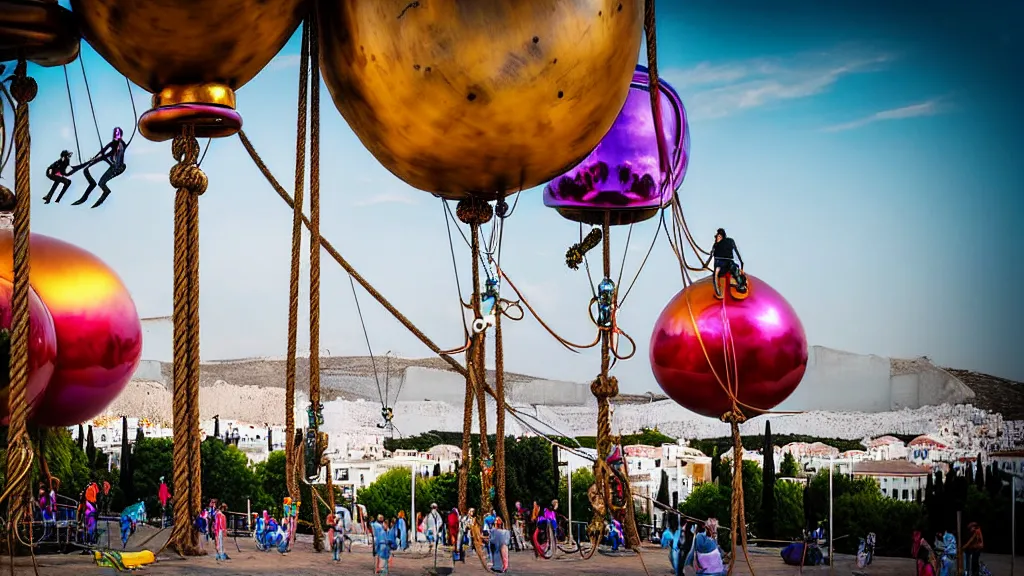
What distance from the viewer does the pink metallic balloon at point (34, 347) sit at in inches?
47.3

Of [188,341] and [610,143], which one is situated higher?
[610,143]

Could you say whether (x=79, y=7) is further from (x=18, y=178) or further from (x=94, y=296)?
(x=94, y=296)

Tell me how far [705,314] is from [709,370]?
27 centimetres

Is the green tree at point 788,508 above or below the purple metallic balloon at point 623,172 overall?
below

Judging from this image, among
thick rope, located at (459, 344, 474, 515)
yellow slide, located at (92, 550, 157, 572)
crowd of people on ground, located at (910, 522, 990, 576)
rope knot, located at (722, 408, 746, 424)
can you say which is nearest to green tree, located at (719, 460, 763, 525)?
crowd of people on ground, located at (910, 522, 990, 576)

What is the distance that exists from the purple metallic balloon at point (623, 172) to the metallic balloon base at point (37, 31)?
2.49m

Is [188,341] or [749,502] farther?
[749,502]

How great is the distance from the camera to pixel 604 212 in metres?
4.37

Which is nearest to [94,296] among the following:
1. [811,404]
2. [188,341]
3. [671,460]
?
[188,341]

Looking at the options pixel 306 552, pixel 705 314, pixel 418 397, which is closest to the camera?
pixel 705 314

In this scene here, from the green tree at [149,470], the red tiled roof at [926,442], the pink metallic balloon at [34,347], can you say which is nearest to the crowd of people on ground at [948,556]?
the red tiled roof at [926,442]

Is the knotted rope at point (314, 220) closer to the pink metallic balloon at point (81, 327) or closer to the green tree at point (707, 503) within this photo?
the pink metallic balloon at point (81, 327)

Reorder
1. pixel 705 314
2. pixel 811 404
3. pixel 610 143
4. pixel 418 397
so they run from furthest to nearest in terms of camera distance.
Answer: pixel 418 397
pixel 811 404
pixel 610 143
pixel 705 314

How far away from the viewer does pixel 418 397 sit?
11875 millimetres
